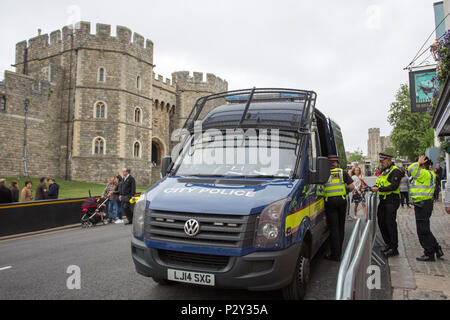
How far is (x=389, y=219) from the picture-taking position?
231 inches

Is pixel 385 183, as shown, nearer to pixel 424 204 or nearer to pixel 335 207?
pixel 424 204

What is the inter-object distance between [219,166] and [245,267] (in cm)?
164

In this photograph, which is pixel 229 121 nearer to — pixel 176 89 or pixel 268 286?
pixel 268 286

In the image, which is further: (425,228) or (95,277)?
(425,228)

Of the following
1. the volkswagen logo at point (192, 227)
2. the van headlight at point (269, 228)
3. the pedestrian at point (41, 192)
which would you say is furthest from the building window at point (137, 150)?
the van headlight at point (269, 228)

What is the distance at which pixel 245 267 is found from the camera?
10.6ft

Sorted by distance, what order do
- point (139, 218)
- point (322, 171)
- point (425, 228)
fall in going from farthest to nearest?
point (425, 228)
point (322, 171)
point (139, 218)

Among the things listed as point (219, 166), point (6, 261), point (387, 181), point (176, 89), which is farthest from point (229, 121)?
point (176, 89)

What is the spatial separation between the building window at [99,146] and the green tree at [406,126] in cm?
3221

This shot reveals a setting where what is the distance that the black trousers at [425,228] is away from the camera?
5.34 meters

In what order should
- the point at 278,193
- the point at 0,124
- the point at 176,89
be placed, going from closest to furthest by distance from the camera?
1. the point at 278,193
2. the point at 0,124
3. the point at 176,89

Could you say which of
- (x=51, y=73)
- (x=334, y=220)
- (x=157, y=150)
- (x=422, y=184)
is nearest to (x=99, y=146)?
(x=51, y=73)

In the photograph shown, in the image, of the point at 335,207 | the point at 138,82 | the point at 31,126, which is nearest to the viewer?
the point at 335,207

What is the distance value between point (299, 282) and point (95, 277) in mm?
3064
